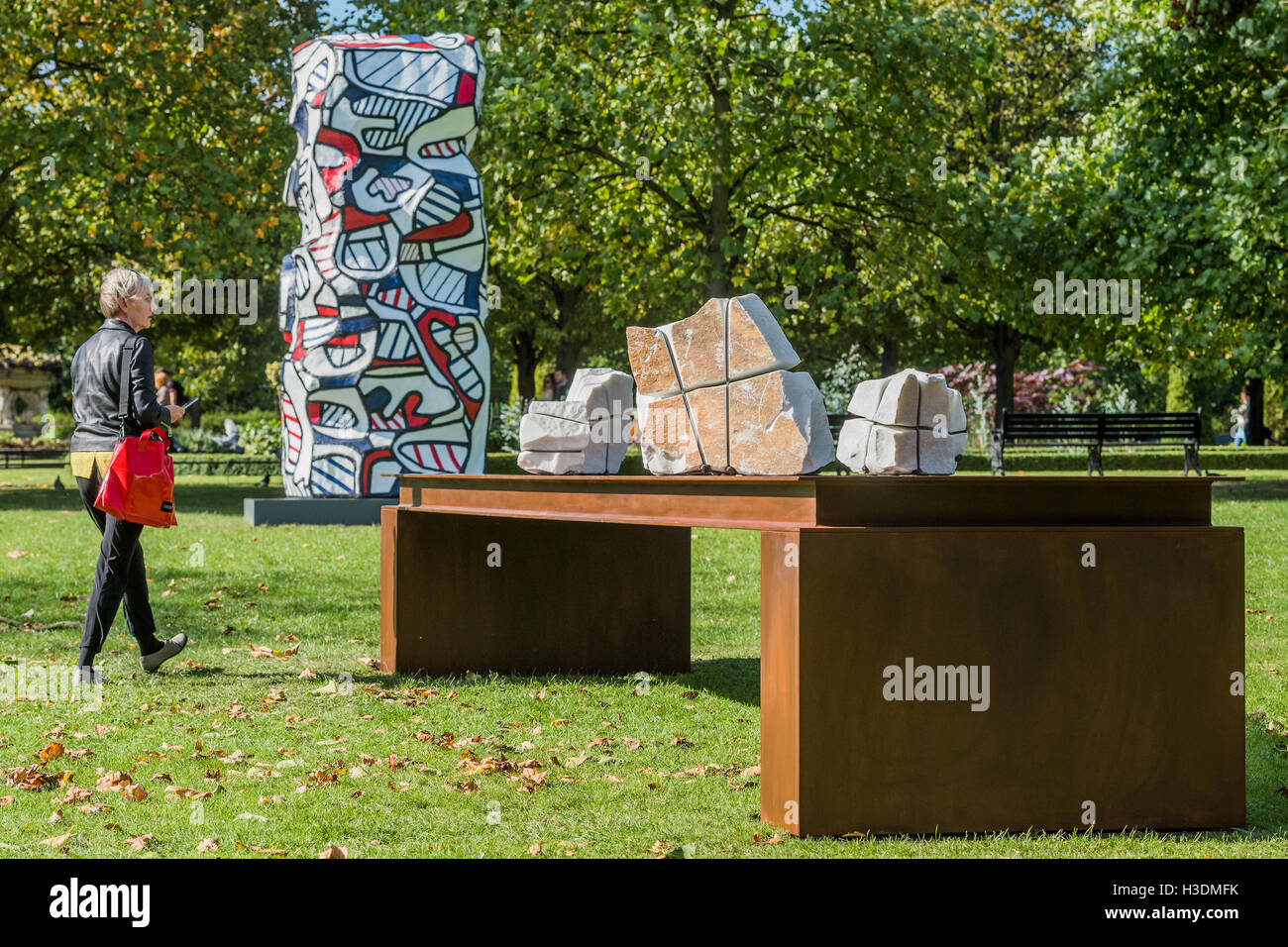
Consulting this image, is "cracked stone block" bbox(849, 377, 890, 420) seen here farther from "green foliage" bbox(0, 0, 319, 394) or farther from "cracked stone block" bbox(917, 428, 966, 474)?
"green foliage" bbox(0, 0, 319, 394)

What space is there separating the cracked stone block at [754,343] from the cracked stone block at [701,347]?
6 cm

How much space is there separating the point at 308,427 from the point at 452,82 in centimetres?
456

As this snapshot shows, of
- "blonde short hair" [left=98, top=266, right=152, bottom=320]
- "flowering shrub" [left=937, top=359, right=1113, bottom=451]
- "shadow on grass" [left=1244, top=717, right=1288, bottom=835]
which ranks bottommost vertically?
"shadow on grass" [left=1244, top=717, right=1288, bottom=835]

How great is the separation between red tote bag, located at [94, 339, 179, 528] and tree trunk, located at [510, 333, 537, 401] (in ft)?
107

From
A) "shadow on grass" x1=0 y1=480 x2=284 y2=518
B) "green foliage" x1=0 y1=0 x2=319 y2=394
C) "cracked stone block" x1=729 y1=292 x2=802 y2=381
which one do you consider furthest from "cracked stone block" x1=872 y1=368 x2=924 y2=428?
"green foliage" x1=0 y1=0 x2=319 y2=394

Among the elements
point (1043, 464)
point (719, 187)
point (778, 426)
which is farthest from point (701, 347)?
point (1043, 464)

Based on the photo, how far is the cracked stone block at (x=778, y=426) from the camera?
5.40 meters

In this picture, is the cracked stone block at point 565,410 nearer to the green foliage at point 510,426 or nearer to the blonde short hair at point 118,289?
the blonde short hair at point 118,289

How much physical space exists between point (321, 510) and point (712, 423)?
11.6 meters

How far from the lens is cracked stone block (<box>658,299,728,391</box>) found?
19.0 ft

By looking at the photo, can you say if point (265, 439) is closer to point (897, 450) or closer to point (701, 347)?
point (701, 347)

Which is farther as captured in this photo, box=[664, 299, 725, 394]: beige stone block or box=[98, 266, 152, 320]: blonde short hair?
box=[98, 266, 152, 320]: blonde short hair
